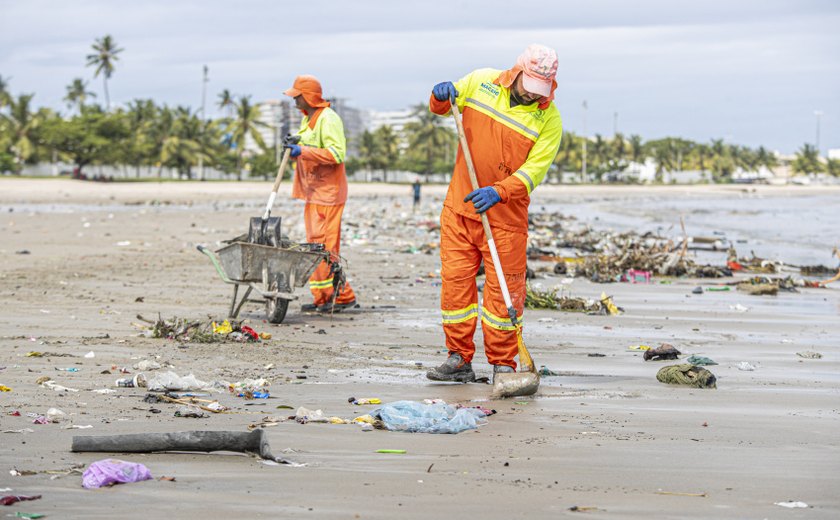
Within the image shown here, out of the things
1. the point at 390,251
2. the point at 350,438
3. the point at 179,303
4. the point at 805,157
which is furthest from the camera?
the point at 805,157

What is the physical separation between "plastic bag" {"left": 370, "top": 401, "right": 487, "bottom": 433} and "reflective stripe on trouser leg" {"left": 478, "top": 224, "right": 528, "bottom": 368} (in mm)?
1151

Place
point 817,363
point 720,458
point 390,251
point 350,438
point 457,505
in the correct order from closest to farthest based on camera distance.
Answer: point 457,505 → point 720,458 → point 350,438 → point 817,363 → point 390,251

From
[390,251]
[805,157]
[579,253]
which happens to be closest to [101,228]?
[390,251]

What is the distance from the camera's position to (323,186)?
9148 mm

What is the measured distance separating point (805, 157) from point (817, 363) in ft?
569

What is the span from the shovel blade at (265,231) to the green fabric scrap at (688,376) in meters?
3.54

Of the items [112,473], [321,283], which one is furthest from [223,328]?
[112,473]

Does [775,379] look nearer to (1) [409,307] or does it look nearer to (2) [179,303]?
(1) [409,307]

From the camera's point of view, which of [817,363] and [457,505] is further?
[817,363]

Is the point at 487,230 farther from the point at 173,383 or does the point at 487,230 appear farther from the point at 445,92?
the point at 173,383

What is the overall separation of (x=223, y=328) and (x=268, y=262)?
934 millimetres

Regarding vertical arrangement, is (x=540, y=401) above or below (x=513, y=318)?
below

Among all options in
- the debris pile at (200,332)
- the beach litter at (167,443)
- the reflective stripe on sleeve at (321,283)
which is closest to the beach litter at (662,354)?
the debris pile at (200,332)

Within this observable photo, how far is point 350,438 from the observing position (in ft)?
14.9
